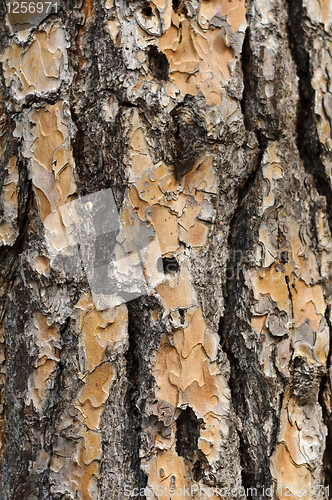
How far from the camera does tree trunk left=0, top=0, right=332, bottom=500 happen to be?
33.6 inches

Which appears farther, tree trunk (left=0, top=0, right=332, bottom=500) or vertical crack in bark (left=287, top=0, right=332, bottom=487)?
vertical crack in bark (left=287, top=0, right=332, bottom=487)

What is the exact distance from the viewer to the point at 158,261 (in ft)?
2.83

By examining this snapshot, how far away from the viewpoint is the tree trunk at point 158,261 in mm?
854

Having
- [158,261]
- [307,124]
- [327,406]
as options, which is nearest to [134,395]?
[158,261]

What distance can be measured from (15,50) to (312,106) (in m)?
0.68

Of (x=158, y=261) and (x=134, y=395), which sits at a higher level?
(x=158, y=261)

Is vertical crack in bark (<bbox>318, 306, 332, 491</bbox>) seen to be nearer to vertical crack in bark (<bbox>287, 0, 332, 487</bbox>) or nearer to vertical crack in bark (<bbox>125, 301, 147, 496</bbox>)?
vertical crack in bark (<bbox>287, 0, 332, 487</bbox>)

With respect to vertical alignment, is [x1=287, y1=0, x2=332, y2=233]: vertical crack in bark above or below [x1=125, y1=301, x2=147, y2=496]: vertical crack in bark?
above

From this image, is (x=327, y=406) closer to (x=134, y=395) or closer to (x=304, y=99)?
(x=134, y=395)

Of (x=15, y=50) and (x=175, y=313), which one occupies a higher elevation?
(x=15, y=50)

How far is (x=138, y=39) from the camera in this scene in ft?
2.81

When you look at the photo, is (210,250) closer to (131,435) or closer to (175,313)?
(175,313)

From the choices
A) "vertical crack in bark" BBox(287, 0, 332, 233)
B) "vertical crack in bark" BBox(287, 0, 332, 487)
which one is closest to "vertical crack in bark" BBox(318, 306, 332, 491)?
"vertical crack in bark" BBox(287, 0, 332, 487)

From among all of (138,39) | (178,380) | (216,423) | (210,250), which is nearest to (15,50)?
(138,39)
